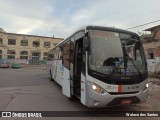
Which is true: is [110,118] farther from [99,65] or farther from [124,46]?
[124,46]

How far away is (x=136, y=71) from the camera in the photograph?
8016 millimetres

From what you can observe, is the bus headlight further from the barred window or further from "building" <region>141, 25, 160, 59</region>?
the barred window

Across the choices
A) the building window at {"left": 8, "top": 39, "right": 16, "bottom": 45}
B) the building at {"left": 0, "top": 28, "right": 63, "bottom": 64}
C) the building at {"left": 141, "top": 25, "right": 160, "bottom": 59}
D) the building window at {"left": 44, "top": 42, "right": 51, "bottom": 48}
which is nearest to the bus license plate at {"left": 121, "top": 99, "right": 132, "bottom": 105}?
the building at {"left": 141, "top": 25, "right": 160, "bottom": 59}

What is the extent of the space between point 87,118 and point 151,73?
19.5m

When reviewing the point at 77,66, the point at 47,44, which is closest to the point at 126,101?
the point at 77,66

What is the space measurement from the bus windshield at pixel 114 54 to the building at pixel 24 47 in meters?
60.6

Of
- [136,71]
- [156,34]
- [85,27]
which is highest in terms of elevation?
[156,34]

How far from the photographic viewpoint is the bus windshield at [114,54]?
7.80 meters

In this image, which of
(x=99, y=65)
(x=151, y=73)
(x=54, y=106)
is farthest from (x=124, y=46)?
(x=151, y=73)

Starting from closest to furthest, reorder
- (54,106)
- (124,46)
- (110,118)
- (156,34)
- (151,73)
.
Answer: (110,118), (124,46), (54,106), (151,73), (156,34)

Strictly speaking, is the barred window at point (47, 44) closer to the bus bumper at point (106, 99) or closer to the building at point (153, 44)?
the building at point (153, 44)

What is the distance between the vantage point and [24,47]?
72.6 metres

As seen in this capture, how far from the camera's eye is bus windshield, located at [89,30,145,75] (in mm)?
7797

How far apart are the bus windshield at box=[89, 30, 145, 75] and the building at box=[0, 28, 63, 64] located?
60615 millimetres
